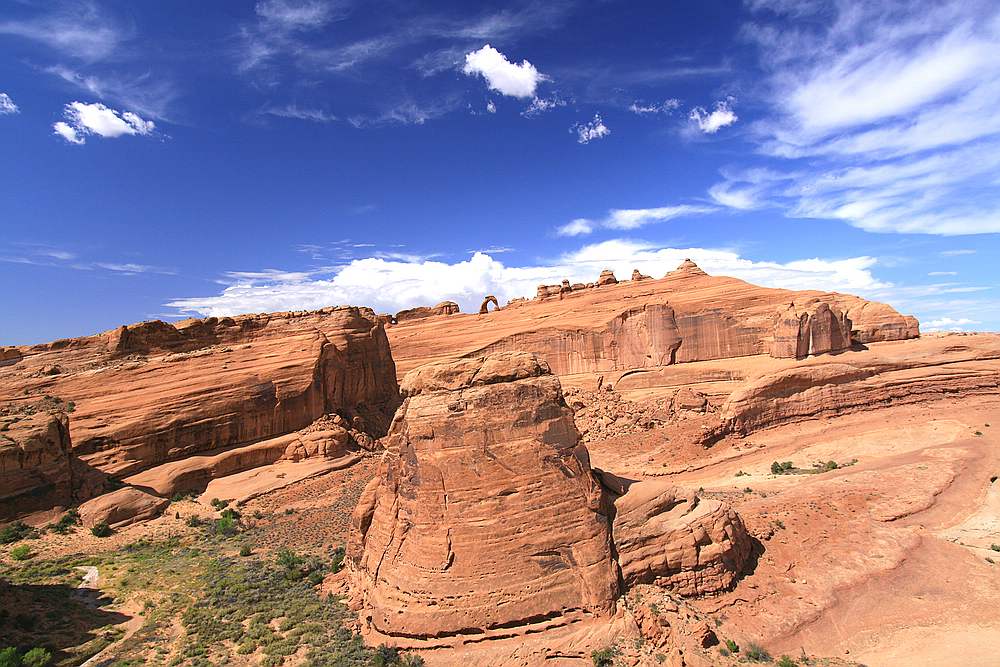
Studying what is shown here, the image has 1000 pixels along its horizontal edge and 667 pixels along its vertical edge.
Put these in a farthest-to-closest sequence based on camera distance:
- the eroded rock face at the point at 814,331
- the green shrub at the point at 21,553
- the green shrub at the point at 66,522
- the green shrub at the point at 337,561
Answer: the eroded rock face at the point at 814,331 < the green shrub at the point at 66,522 < the green shrub at the point at 21,553 < the green shrub at the point at 337,561

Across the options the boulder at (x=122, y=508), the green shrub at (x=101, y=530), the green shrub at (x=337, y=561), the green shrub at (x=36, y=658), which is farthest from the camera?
the boulder at (x=122, y=508)

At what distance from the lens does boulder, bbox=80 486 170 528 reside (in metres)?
20.6

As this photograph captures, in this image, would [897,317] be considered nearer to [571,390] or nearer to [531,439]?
[571,390]

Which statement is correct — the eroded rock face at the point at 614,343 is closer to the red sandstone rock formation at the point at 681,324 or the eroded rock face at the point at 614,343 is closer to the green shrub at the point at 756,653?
the red sandstone rock formation at the point at 681,324

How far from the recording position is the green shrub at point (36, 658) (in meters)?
11.7

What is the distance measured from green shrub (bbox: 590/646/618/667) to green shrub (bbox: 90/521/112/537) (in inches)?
803

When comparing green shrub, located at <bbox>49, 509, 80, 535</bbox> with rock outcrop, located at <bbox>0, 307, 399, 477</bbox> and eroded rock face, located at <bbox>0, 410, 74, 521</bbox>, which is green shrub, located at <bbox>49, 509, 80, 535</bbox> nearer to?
eroded rock face, located at <bbox>0, 410, 74, 521</bbox>

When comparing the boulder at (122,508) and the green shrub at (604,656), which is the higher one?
the boulder at (122,508)

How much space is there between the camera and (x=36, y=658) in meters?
11.9

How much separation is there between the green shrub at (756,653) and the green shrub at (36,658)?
16222 mm

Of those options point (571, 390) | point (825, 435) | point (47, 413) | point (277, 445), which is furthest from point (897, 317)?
point (47, 413)

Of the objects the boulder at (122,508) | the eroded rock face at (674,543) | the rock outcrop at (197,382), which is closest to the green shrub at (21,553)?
the boulder at (122,508)

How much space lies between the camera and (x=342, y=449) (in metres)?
26.9

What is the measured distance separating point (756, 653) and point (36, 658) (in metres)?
16.7
